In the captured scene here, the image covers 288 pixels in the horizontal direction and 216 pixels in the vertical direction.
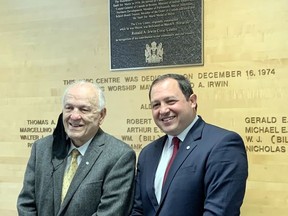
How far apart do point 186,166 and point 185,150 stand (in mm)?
90

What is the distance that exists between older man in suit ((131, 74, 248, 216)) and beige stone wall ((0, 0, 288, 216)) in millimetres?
557

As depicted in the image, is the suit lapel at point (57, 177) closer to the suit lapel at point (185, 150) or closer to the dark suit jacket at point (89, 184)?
the dark suit jacket at point (89, 184)

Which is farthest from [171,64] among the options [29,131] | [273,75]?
[29,131]

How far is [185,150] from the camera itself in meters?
2.19

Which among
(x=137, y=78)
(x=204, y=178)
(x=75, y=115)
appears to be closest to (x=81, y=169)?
(x=75, y=115)

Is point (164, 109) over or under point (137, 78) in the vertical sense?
under

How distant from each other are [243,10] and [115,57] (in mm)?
934

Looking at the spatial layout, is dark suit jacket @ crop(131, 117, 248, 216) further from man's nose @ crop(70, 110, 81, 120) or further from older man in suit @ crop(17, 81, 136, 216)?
man's nose @ crop(70, 110, 81, 120)

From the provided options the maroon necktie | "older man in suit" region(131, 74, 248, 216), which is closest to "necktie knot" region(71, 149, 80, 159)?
"older man in suit" region(131, 74, 248, 216)

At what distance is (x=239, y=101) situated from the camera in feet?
8.87

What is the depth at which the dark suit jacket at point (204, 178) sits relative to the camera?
1993 millimetres

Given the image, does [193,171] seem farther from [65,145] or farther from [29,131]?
[29,131]

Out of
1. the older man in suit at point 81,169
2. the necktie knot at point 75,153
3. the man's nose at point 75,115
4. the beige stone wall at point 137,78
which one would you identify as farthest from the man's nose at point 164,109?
the beige stone wall at point 137,78

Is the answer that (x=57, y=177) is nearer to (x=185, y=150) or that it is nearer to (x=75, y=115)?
(x=75, y=115)
